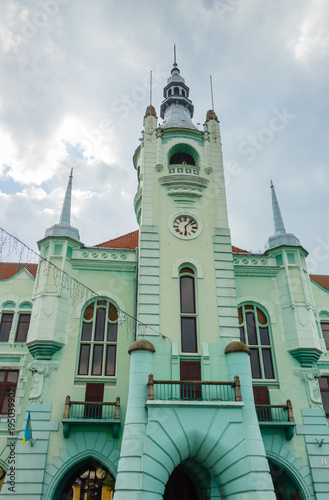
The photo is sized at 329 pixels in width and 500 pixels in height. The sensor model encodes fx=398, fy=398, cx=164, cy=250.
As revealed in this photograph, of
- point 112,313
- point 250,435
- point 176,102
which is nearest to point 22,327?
point 112,313

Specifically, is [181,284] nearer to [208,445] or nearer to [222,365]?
[222,365]

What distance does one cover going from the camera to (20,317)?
2228 cm

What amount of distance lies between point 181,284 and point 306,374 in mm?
7864

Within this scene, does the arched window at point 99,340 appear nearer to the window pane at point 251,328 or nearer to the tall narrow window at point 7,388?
the tall narrow window at point 7,388

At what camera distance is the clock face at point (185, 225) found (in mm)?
21500

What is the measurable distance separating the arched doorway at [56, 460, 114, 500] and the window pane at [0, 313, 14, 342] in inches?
305

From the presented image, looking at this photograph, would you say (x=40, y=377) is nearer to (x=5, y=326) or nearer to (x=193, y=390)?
(x=5, y=326)

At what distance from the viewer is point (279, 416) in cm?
1912

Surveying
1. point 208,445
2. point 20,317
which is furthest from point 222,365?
point 20,317

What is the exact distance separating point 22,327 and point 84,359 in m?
4.29

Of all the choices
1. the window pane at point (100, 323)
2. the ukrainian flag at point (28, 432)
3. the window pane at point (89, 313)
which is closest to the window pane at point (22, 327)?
the window pane at point (89, 313)

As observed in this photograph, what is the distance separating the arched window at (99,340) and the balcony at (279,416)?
7502mm

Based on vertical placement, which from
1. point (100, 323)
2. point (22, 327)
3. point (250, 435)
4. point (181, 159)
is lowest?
point (250, 435)

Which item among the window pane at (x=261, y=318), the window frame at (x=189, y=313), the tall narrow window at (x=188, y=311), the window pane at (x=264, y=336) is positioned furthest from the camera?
the window pane at (x=261, y=318)
